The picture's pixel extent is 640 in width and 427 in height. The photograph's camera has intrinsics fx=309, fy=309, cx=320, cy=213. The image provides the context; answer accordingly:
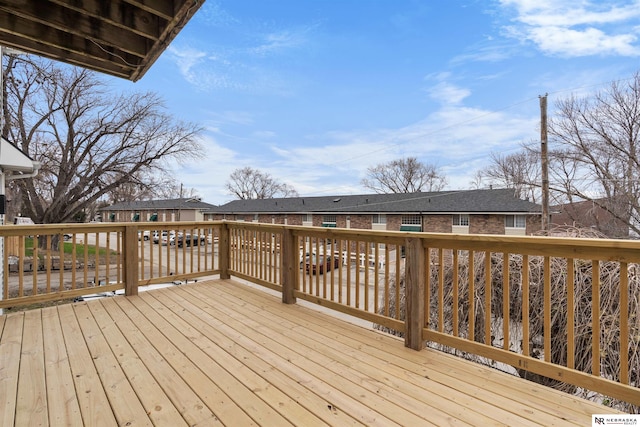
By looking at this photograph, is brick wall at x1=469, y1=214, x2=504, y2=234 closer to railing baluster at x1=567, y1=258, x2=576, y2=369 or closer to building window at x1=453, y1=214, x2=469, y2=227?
building window at x1=453, y1=214, x2=469, y2=227

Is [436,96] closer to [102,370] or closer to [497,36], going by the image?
[497,36]

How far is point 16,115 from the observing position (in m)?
12.0

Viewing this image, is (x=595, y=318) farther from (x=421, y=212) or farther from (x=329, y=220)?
(x=329, y=220)

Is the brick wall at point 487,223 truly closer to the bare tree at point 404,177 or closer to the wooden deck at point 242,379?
the bare tree at point 404,177

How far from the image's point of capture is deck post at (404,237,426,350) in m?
2.36

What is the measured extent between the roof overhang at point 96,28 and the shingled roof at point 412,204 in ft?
56.7

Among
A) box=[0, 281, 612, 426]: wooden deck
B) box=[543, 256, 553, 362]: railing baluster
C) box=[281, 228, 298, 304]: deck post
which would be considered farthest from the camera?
box=[281, 228, 298, 304]: deck post

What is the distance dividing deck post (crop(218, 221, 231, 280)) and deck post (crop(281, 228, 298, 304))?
1463 mm

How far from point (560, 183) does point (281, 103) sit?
13828 millimetres

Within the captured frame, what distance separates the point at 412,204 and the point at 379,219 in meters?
2.31

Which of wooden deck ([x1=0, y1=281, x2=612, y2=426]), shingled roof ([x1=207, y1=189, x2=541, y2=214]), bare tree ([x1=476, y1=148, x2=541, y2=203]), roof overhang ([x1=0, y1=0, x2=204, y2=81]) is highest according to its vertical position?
bare tree ([x1=476, y1=148, x2=541, y2=203])

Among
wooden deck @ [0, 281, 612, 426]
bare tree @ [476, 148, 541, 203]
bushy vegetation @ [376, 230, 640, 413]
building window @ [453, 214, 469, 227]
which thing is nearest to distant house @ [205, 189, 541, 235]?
building window @ [453, 214, 469, 227]

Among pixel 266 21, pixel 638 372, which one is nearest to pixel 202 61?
pixel 266 21

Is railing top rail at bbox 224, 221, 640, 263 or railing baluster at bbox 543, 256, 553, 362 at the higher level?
railing top rail at bbox 224, 221, 640, 263
